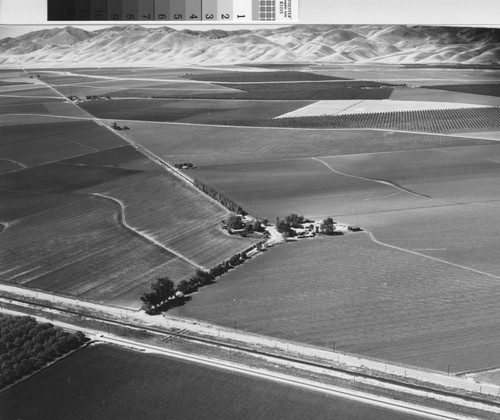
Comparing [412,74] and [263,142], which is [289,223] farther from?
[412,74]

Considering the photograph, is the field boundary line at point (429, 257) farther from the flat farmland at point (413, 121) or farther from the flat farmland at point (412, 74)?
the flat farmland at point (412, 74)

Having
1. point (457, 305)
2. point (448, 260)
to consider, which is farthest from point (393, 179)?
point (457, 305)

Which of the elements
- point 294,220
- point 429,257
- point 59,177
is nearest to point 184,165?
point 59,177

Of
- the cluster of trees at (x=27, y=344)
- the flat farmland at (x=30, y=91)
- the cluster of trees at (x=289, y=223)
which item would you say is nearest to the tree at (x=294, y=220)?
the cluster of trees at (x=289, y=223)

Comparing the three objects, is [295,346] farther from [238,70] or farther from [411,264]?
[238,70]

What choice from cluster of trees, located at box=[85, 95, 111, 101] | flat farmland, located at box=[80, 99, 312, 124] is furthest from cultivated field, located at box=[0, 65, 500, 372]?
cluster of trees, located at box=[85, 95, 111, 101]

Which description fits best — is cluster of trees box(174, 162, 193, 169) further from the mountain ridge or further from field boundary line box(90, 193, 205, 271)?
the mountain ridge
